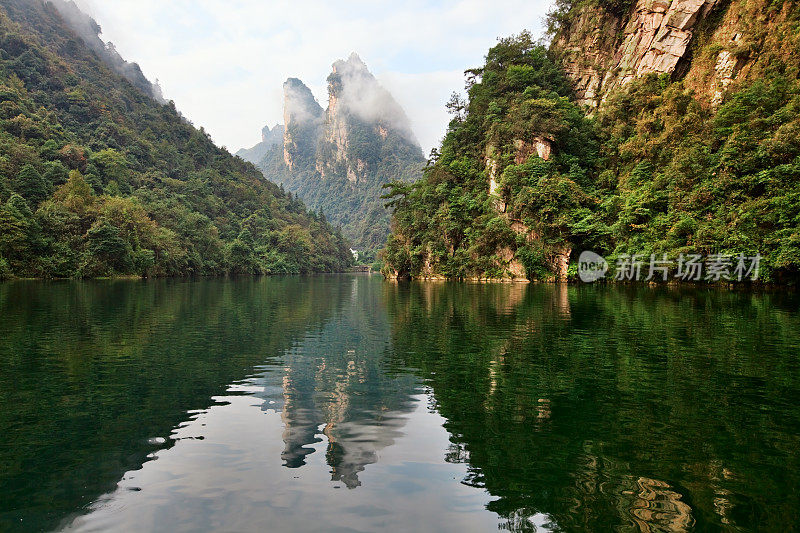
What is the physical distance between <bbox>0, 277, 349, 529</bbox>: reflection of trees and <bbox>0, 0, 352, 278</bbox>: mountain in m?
37.5

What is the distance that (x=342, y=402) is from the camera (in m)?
7.07

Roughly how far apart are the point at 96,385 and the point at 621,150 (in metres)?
45.1

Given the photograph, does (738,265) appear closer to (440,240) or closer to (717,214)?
(717,214)

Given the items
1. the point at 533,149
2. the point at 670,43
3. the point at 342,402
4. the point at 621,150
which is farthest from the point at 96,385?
the point at 670,43

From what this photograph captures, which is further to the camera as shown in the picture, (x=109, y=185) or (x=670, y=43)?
(x=109, y=185)

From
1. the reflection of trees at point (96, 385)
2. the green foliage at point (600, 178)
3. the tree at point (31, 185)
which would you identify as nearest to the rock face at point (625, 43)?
the green foliage at point (600, 178)

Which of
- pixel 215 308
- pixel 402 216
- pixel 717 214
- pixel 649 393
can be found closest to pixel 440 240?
pixel 402 216

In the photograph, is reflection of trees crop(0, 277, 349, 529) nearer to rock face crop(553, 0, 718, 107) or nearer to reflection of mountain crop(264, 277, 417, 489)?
reflection of mountain crop(264, 277, 417, 489)

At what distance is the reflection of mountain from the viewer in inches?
202

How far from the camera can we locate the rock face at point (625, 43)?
42688 mm

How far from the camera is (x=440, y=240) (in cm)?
5425

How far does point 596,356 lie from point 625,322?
20.0 ft

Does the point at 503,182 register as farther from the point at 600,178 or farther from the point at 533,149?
the point at 600,178

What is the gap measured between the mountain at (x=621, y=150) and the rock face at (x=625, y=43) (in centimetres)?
16
